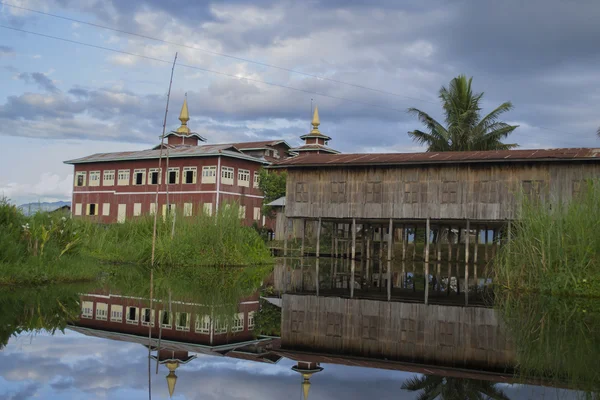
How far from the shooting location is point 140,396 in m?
6.41

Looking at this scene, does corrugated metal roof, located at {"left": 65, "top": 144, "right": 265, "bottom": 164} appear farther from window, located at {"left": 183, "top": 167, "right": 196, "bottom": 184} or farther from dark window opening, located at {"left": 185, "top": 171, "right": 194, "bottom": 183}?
dark window opening, located at {"left": 185, "top": 171, "right": 194, "bottom": 183}

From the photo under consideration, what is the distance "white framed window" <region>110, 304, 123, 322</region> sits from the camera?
11.4 meters

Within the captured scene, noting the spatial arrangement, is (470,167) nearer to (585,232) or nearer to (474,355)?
(585,232)

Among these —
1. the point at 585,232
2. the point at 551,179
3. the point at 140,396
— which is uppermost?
the point at 551,179

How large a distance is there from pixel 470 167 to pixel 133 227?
14.9m

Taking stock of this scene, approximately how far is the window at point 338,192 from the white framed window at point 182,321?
21.3 metres

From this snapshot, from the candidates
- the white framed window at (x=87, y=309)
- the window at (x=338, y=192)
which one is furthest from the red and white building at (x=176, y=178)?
the white framed window at (x=87, y=309)

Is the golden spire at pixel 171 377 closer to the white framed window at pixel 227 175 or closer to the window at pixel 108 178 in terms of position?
the white framed window at pixel 227 175

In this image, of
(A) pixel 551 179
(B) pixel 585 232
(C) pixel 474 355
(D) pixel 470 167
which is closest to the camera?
(C) pixel 474 355

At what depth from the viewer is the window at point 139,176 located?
163 ft

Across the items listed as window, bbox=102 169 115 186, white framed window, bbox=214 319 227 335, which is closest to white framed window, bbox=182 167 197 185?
window, bbox=102 169 115 186

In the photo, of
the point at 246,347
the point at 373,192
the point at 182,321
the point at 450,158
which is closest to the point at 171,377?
the point at 246,347

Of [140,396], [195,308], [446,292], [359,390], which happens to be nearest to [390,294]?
[446,292]

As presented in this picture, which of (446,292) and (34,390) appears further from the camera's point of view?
(446,292)
